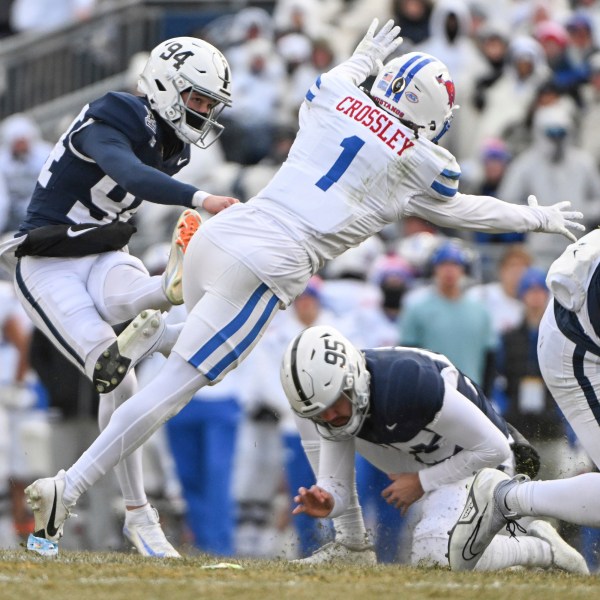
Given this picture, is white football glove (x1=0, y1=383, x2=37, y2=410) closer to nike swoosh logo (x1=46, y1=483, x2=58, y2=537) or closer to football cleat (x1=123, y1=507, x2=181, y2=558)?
football cleat (x1=123, y1=507, x2=181, y2=558)

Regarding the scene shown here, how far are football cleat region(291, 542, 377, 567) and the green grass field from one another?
1.47 feet

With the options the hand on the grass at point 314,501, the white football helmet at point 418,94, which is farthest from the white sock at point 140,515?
the white football helmet at point 418,94

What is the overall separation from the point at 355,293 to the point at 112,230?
10.6 ft

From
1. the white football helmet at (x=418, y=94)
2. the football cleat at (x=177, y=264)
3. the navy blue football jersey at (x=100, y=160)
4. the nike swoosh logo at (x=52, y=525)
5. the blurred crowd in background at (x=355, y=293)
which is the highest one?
the white football helmet at (x=418, y=94)

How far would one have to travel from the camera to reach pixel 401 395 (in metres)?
7.08

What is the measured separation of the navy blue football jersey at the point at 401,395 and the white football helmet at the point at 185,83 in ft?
4.63

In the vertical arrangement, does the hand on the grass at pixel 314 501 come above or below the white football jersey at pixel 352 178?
below

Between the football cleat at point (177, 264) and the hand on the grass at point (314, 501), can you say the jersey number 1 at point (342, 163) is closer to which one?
the football cleat at point (177, 264)

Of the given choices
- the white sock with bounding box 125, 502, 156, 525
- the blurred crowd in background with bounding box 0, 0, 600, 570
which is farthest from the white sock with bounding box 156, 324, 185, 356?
the blurred crowd in background with bounding box 0, 0, 600, 570

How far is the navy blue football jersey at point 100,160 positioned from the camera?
7.49 m

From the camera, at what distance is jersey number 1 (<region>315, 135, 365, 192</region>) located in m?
7.45

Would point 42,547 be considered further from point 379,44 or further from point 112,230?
point 379,44

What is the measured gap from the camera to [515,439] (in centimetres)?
773

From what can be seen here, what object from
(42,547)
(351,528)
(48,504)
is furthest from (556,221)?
(42,547)
